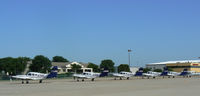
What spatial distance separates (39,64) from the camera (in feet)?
395

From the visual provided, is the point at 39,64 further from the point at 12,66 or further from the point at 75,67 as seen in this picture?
the point at 75,67

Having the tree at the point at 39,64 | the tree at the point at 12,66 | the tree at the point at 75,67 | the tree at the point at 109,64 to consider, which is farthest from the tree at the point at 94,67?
the tree at the point at 12,66

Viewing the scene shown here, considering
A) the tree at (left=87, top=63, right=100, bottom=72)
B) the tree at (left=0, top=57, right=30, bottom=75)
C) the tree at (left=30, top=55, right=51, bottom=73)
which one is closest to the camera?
the tree at (left=0, top=57, right=30, bottom=75)

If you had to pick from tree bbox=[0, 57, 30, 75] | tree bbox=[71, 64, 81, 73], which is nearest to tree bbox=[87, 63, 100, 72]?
tree bbox=[71, 64, 81, 73]

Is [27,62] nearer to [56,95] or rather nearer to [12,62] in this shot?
[12,62]

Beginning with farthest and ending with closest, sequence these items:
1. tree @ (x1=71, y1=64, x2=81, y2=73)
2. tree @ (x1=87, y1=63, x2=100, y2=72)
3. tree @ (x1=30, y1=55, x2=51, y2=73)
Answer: tree @ (x1=87, y1=63, x2=100, y2=72), tree @ (x1=71, y1=64, x2=81, y2=73), tree @ (x1=30, y1=55, x2=51, y2=73)

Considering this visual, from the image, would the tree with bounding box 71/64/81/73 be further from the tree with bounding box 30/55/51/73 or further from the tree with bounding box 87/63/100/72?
the tree with bounding box 30/55/51/73

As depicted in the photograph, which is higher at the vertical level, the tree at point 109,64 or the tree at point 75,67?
the tree at point 109,64

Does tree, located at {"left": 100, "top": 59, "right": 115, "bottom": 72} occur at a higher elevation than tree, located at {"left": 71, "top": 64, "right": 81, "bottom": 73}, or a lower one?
higher

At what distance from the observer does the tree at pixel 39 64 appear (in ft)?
394

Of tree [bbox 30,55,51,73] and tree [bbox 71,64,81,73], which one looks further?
tree [bbox 71,64,81,73]

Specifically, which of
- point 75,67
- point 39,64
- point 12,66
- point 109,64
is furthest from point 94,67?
point 12,66

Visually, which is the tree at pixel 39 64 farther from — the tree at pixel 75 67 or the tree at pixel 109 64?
the tree at pixel 109 64

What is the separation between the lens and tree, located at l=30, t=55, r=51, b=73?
120 meters
